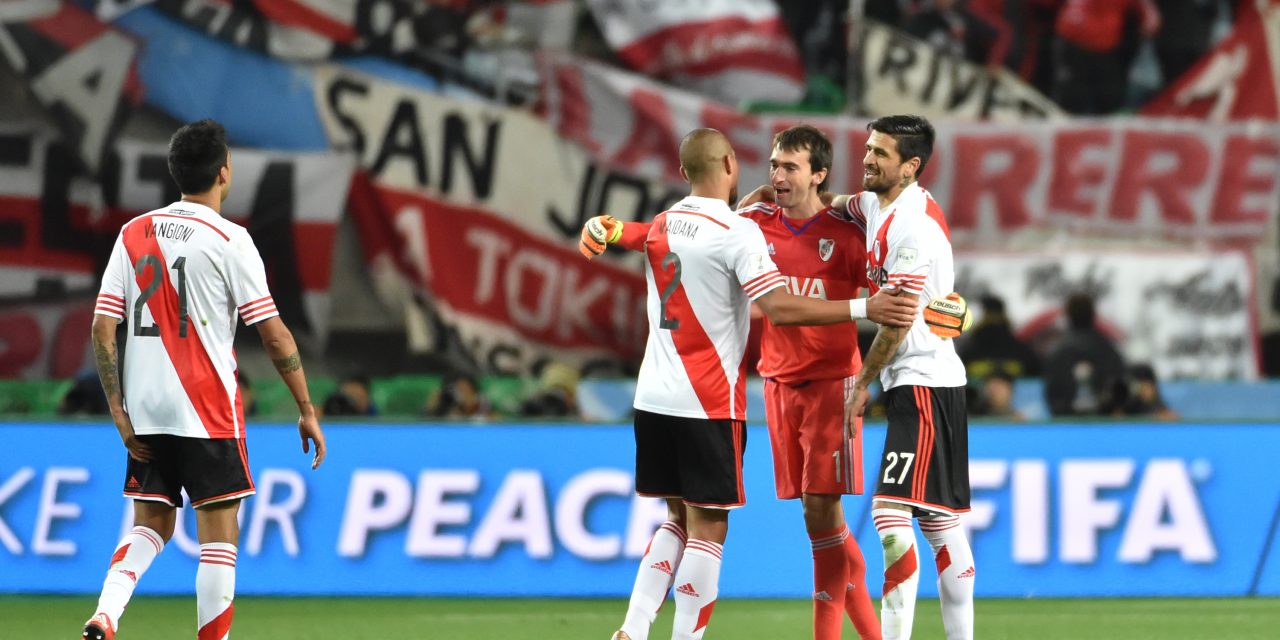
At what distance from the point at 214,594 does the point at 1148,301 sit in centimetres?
924

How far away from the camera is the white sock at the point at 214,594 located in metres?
6.46

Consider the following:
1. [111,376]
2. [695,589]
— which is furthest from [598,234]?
[111,376]

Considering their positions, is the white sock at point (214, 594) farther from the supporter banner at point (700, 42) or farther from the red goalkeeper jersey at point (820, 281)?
the supporter banner at point (700, 42)

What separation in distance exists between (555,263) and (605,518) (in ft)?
14.1

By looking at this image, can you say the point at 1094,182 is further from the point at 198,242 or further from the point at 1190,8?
the point at 198,242

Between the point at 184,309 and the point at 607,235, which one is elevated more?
the point at 607,235

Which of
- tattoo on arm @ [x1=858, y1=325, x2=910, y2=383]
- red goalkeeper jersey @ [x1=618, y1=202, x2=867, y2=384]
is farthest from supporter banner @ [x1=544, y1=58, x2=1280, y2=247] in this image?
tattoo on arm @ [x1=858, y1=325, x2=910, y2=383]

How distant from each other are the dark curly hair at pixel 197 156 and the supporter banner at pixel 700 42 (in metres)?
7.96

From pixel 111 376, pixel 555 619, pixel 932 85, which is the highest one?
pixel 932 85

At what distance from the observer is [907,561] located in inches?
266

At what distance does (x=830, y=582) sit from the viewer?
7.16m

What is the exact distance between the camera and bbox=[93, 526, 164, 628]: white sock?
642 cm

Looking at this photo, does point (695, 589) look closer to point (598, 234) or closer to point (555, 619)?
point (598, 234)

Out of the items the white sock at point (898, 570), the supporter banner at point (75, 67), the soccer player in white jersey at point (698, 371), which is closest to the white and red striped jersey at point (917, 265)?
the soccer player in white jersey at point (698, 371)
